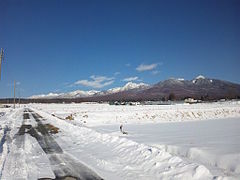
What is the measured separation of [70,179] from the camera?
19.1 feet

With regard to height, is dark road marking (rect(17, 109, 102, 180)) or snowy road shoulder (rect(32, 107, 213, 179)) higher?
snowy road shoulder (rect(32, 107, 213, 179))

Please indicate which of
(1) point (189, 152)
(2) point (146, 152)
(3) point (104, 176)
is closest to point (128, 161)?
(2) point (146, 152)

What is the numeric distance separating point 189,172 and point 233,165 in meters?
1.34

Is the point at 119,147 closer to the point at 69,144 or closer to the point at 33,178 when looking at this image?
the point at 69,144

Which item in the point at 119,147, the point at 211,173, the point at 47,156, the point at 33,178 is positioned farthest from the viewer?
the point at 119,147

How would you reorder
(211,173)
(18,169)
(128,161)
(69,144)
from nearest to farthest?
(211,173)
(18,169)
(128,161)
(69,144)

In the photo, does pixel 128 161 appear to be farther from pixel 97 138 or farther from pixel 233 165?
pixel 97 138

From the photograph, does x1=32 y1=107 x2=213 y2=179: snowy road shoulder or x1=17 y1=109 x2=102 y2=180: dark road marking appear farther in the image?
x1=17 y1=109 x2=102 y2=180: dark road marking

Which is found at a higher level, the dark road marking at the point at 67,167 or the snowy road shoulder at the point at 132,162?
the snowy road shoulder at the point at 132,162

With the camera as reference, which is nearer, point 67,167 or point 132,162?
point 67,167

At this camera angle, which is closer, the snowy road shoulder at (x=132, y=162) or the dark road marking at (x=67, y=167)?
the snowy road shoulder at (x=132, y=162)

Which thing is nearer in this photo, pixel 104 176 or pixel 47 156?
pixel 104 176

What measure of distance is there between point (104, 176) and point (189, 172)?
231 cm

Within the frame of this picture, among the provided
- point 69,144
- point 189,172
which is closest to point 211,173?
point 189,172
